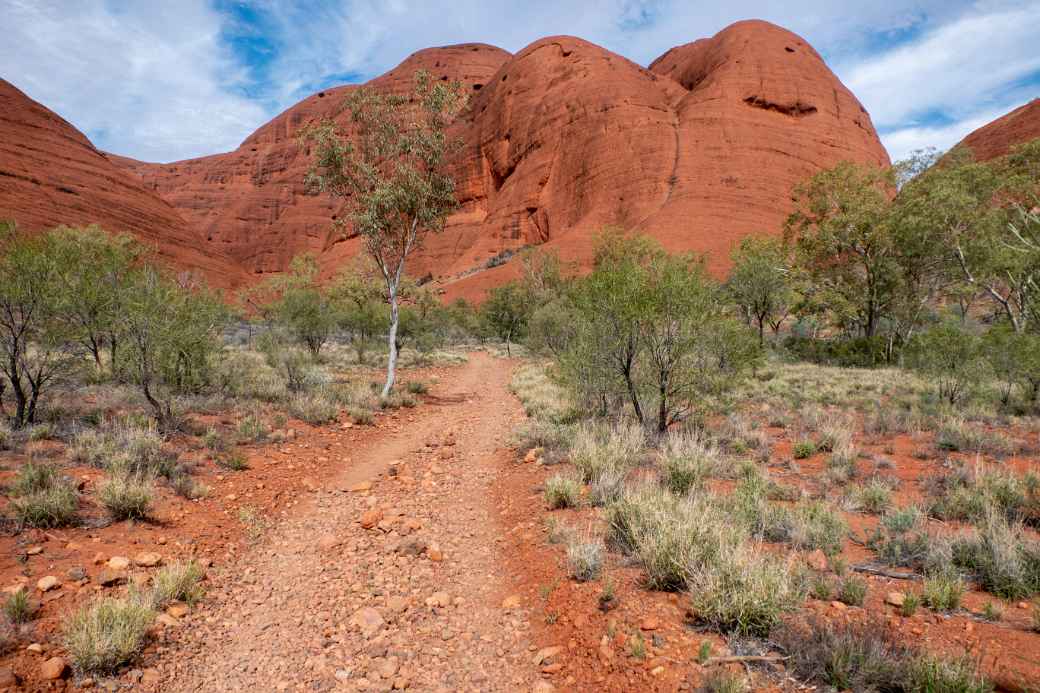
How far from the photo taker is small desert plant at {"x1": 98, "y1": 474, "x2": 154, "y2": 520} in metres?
4.54

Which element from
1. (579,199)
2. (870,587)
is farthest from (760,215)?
(870,587)

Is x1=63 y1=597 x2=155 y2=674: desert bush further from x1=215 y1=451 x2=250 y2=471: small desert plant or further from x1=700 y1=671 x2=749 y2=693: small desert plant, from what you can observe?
x1=700 y1=671 x2=749 y2=693: small desert plant

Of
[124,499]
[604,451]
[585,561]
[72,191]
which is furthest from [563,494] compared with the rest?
[72,191]

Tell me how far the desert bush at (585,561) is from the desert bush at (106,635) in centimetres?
306

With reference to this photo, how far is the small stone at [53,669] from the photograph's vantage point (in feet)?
Result: 8.99

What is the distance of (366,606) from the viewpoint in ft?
12.2

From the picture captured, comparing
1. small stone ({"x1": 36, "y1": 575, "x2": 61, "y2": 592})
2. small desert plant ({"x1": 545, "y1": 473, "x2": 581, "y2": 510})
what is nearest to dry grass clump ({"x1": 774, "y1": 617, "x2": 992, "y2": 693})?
small desert plant ({"x1": 545, "y1": 473, "x2": 581, "y2": 510})

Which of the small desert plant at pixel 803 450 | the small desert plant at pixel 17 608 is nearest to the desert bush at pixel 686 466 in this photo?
the small desert plant at pixel 803 450

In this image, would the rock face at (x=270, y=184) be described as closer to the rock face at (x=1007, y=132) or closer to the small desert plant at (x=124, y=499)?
the small desert plant at (x=124, y=499)

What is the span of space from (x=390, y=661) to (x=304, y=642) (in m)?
0.71

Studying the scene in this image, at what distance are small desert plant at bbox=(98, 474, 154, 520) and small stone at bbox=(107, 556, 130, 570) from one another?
0.78 meters

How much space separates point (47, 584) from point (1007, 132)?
80.5 m

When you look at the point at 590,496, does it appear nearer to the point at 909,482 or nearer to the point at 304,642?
the point at 304,642

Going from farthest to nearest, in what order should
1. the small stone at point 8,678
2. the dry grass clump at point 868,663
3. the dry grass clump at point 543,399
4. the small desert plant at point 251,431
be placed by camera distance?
1. the dry grass clump at point 543,399
2. the small desert plant at point 251,431
3. the small stone at point 8,678
4. the dry grass clump at point 868,663
